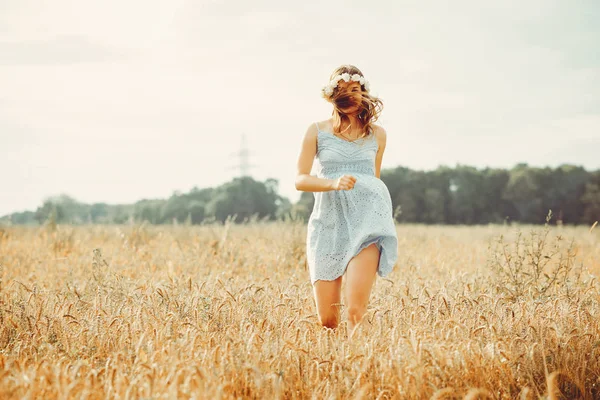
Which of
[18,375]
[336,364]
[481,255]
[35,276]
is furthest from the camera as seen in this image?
[481,255]

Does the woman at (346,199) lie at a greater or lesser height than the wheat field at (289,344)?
greater

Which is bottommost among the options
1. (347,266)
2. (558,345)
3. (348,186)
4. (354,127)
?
(558,345)

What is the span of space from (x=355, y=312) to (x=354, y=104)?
1.69 meters

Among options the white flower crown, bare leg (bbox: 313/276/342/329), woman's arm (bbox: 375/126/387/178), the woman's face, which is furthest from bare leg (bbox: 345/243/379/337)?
the white flower crown

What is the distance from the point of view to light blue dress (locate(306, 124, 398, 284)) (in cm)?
432

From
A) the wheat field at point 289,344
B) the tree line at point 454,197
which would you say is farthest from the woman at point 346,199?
the tree line at point 454,197

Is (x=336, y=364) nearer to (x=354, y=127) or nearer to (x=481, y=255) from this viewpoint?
(x=354, y=127)

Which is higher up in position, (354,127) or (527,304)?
(354,127)

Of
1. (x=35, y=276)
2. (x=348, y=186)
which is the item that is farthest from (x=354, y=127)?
(x=35, y=276)

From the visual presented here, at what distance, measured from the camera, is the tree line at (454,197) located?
164 ft

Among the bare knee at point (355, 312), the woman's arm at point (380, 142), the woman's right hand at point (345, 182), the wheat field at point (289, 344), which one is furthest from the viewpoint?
the woman's arm at point (380, 142)

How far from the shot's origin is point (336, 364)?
318 cm

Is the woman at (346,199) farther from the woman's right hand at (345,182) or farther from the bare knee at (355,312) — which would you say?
the woman's right hand at (345,182)

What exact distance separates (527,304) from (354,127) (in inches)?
82.8
